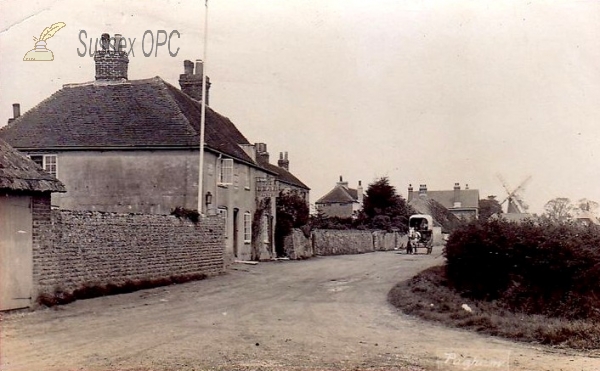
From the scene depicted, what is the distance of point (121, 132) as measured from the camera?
26.2 meters

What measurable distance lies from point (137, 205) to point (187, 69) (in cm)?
960

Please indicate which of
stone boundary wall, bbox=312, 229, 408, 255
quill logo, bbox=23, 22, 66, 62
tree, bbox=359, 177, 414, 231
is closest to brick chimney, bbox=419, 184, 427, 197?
tree, bbox=359, 177, 414, 231

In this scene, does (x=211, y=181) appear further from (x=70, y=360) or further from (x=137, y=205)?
(x=70, y=360)

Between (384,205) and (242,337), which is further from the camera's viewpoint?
(384,205)

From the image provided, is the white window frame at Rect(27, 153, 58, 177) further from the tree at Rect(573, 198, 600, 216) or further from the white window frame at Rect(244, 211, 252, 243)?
the tree at Rect(573, 198, 600, 216)

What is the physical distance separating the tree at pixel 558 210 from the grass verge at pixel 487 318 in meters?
3.41

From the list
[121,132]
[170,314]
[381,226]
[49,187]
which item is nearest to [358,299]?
[170,314]

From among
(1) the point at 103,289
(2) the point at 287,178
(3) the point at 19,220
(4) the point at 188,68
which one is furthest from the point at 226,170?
(2) the point at 287,178

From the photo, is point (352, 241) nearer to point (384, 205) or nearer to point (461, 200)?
point (384, 205)

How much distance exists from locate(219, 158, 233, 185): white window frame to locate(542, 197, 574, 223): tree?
43.6ft

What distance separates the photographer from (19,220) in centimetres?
1313

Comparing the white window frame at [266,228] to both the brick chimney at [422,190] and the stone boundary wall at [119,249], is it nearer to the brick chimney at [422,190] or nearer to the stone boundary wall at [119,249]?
the stone boundary wall at [119,249]

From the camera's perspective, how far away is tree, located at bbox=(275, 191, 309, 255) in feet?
116

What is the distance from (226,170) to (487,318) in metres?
17.5
